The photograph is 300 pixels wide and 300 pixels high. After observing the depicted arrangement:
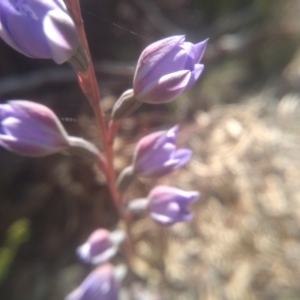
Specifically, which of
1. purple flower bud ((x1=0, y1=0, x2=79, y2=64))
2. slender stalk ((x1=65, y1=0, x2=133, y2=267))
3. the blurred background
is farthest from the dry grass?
purple flower bud ((x1=0, y1=0, x2=79, y2=64))

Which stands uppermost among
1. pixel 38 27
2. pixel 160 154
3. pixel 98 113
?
pixel 38 27

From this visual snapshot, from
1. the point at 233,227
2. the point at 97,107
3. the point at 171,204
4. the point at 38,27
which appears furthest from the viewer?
the point at 233,227

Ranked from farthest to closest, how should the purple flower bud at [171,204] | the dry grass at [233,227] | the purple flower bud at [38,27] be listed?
the dry grass at [233,227], the purple flower bud at [171,204], the purple flower bud at [38,27]

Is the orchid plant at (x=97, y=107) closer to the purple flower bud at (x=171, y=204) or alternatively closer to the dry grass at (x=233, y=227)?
the purple flower bud at (x=171, y=204)

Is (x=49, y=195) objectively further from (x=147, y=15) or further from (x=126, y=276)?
(x=147, y=15)

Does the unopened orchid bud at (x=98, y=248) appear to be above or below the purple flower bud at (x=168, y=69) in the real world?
below

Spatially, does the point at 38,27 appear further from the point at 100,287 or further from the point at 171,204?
the point at 100,287

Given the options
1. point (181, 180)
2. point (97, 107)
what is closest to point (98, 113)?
point (97, 107)

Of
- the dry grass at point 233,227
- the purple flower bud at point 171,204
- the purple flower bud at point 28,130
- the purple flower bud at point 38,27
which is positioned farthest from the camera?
the dry grass at point 233,227

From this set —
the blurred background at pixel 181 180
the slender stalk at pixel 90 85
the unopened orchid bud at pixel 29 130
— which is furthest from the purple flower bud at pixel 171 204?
the blurred background at pixel 181 180
